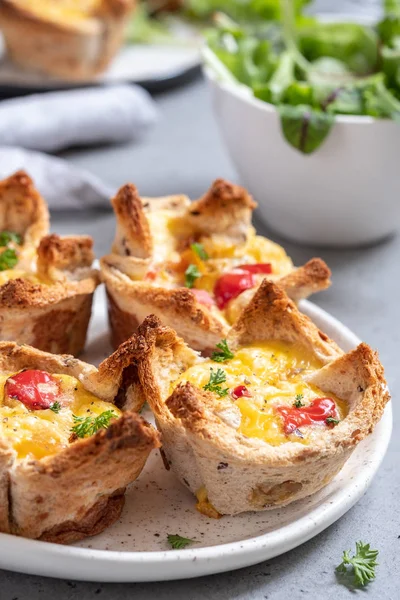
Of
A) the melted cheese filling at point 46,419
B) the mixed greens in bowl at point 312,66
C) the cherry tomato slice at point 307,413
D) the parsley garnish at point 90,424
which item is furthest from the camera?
the mixed greens in bowl at point 312,66

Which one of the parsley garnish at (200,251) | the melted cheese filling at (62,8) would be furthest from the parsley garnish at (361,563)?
the melted cheese filling at (62,8)

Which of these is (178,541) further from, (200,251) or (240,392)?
(200,251)

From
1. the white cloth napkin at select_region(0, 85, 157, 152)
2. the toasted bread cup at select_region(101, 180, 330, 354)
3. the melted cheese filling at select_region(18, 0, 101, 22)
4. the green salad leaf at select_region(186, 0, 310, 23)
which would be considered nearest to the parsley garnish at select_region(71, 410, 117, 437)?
the toasted bread cup at select_region(101, 180, 330, 354)

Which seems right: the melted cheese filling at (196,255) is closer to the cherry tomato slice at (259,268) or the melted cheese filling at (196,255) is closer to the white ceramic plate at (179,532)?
the cherry tomato slice at (259,268)

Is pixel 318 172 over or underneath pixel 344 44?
underneath

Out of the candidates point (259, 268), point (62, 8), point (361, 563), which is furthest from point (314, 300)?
point (62, 8)

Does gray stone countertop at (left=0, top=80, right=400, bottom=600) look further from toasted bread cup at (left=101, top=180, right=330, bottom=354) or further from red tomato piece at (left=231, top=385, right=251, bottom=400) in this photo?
toasted bread cup at (left=101, top=180, right=330, bottom=354)
